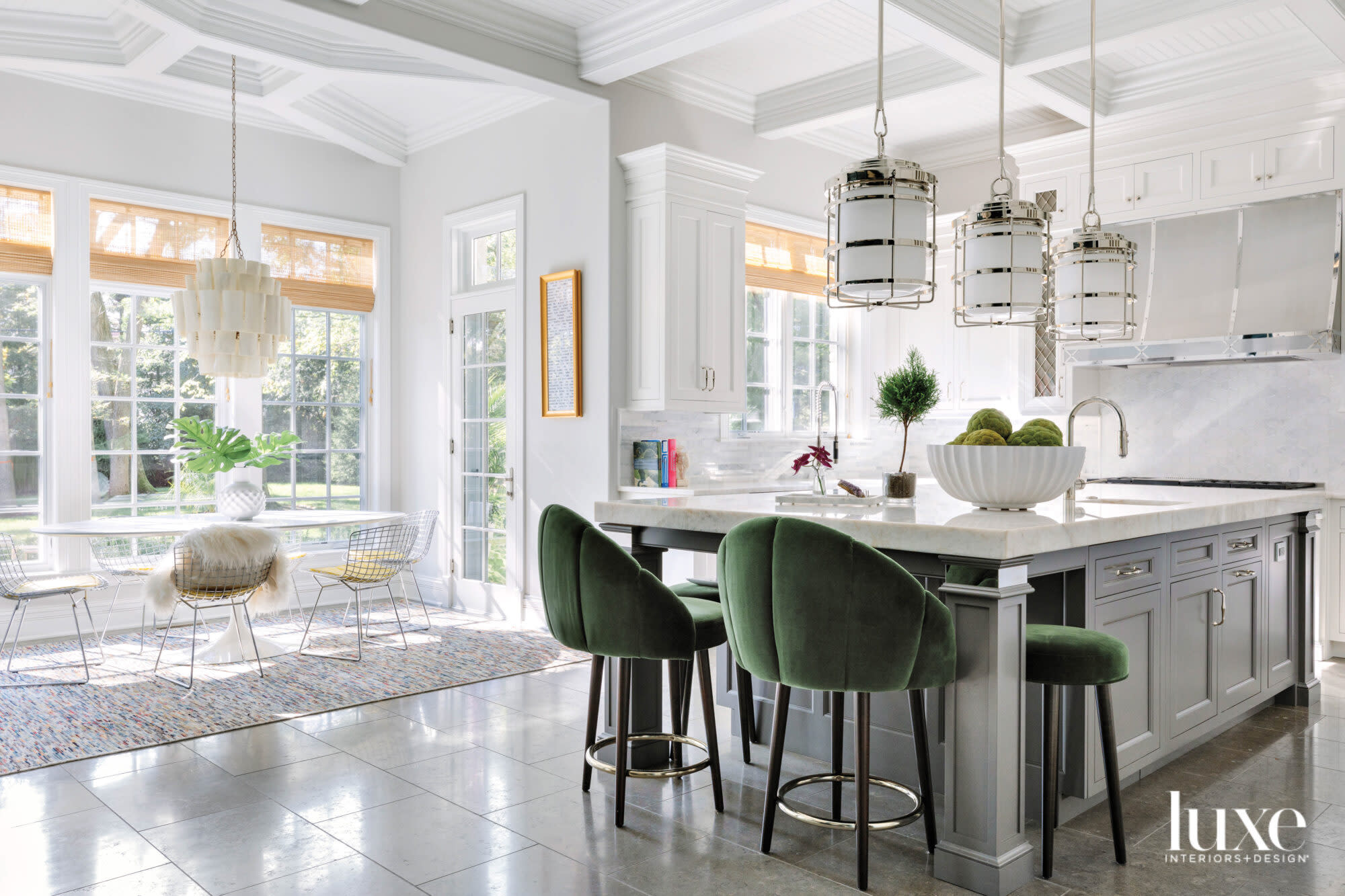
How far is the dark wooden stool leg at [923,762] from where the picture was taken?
8.70 feet

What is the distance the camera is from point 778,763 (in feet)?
8.53

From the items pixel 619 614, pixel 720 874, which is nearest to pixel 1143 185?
pixel 619 614

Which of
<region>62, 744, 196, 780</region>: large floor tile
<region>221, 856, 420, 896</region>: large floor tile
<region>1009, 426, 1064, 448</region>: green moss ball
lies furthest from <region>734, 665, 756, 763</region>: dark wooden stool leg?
<region>62, 744, 196, 780</region>: large floor tile

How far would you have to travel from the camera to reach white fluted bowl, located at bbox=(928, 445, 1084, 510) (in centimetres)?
278

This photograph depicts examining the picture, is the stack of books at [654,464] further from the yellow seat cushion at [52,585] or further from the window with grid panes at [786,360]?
the yellow seat cushion at [52,585]

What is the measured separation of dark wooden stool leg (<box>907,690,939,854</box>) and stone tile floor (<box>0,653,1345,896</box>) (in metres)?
0.08

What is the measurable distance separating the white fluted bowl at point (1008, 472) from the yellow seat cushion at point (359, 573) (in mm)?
3312

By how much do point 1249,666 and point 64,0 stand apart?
6.02 m

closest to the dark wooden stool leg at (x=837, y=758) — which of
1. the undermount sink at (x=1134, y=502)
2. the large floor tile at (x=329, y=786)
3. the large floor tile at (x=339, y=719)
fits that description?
the undermount sink at (x=1134, y=502)

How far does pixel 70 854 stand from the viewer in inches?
105

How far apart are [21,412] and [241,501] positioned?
1641 millimetres

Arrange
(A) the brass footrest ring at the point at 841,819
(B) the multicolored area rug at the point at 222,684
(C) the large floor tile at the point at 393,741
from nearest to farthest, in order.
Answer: (A) the brass footrest ring at the point at 841,819 → (C) the large floor tile at the point at 393,741 → (B) the multicolored area rug at the point at 222,684

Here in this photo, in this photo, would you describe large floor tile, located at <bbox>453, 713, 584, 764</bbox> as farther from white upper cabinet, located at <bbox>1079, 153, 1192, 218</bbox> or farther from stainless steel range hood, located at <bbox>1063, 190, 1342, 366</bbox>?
white upper cabinet, located at <bbox>1079, 153, 1192, 218</bbox>

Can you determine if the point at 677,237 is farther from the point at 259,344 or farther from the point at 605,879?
the point at 605,879
